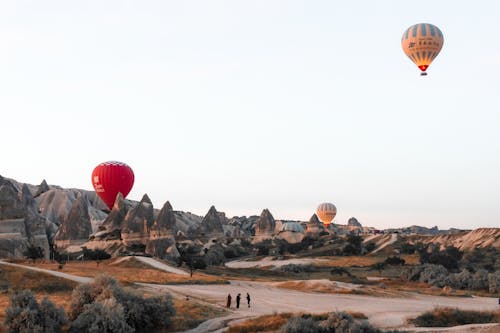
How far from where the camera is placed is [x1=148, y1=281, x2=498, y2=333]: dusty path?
39625 mm

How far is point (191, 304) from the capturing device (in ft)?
144

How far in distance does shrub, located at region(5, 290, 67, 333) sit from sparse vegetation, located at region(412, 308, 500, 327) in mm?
22017

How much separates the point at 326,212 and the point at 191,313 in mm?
153141

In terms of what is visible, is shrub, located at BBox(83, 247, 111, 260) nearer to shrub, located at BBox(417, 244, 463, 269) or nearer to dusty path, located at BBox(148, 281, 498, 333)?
dusty path, located at BBox(148, 281, 498, 333)

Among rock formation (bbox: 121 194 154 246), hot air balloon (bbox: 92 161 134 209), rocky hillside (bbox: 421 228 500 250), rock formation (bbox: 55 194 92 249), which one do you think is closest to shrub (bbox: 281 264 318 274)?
rock formation (bbox: 121 194 154 246)

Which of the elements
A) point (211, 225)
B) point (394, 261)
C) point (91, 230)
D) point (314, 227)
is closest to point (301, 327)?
point (394, 261)

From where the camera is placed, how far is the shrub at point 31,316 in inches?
1304

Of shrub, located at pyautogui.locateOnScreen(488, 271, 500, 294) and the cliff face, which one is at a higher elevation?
the cliff face

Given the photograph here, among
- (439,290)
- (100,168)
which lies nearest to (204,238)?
(100,168)

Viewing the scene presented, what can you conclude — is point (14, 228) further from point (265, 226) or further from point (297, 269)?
point (265, 226)

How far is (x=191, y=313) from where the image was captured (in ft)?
134

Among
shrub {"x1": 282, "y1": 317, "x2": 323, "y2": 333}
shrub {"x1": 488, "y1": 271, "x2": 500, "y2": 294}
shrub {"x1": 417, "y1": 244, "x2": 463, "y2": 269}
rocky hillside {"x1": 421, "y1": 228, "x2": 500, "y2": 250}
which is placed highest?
rocky hillside {"x1": 421, "y1": 228, "x2": 500, "y2": 250}

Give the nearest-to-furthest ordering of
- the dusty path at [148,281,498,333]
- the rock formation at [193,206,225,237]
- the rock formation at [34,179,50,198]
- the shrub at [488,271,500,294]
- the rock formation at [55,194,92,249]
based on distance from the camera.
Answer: the dusty path at [148,281,498,333] → the shrub at [488,271,500,294] → the rock formation at [55,194,92,249] → the rock formation at [193,206,225,237] → the rock formation at [34,179,50,198]

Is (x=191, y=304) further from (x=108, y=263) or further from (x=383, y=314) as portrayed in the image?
(x=108, y=263)
